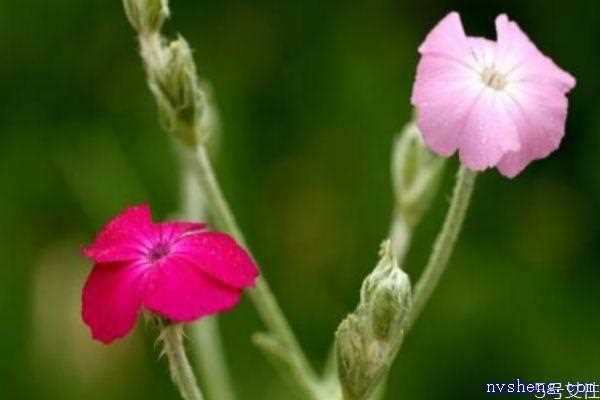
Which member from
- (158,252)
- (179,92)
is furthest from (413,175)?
(158,252)

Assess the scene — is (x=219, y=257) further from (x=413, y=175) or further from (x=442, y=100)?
(x=413, y=175)

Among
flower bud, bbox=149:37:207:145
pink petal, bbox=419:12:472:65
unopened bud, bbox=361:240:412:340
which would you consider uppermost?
flower bud, bbox=149:37:207:145

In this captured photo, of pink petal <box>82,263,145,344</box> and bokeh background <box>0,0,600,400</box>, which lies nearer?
pink petal <box>82,263,145,344</box>

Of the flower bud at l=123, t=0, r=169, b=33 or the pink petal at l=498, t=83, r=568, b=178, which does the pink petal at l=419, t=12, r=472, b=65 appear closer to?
the pink petal at l=498, t=83, r=568, b=178

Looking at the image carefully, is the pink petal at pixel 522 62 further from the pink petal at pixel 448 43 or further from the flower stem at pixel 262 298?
the flower stem at pixel 262 298

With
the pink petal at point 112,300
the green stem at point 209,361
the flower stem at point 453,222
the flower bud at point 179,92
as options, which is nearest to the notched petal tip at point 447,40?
the flower stem at point 453,222

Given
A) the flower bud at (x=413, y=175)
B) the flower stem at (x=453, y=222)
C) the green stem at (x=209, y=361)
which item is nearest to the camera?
the flower stem at (x=453, y=222)

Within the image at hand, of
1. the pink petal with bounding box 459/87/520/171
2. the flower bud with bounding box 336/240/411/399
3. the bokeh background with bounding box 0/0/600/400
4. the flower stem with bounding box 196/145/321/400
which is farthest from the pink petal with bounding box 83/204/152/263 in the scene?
the bokeh background with bounding box 0/0/600/400
